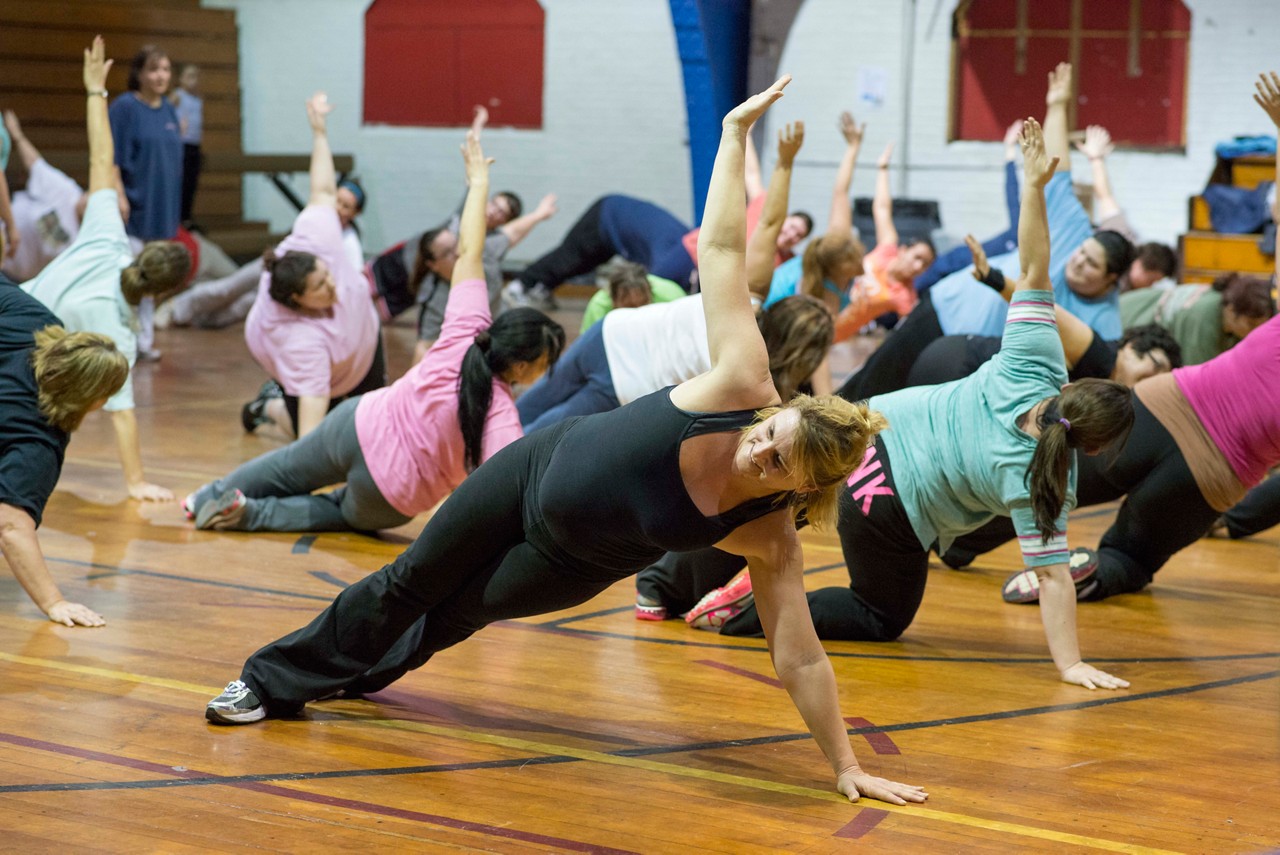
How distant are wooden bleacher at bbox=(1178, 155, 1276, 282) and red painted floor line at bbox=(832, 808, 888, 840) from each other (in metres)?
7.68

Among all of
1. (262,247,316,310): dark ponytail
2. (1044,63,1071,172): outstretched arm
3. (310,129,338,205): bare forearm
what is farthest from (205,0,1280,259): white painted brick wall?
(262,247,316,310): dark ponytail

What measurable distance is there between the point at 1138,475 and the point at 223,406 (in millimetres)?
4807

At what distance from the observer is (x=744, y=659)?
Result: 374 cm

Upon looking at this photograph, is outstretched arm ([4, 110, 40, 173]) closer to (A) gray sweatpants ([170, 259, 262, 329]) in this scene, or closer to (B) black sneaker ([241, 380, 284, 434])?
(A) gray sweatpants ([170, 259, 262, 329])

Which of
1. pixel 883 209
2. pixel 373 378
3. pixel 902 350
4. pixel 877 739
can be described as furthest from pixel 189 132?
pixel 877 739

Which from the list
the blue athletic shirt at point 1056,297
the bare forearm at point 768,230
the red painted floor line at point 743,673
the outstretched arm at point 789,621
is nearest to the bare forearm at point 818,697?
the outstretched arm at point 789,621

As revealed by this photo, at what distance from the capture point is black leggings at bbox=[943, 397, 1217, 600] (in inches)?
169

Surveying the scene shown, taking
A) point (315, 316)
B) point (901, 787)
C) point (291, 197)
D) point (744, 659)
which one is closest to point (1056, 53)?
point (291, 197)

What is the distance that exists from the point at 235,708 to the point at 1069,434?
195cm

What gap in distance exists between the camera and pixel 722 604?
3.96m

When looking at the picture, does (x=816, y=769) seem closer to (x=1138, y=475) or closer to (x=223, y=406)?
(x=1138, y=475)

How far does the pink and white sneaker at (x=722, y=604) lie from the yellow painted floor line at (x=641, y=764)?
99cm

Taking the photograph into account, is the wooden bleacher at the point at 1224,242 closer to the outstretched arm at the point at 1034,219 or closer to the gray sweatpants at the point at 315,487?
the outstretched arm at the point at 1034,219

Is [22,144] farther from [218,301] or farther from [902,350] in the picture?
[902,350]
